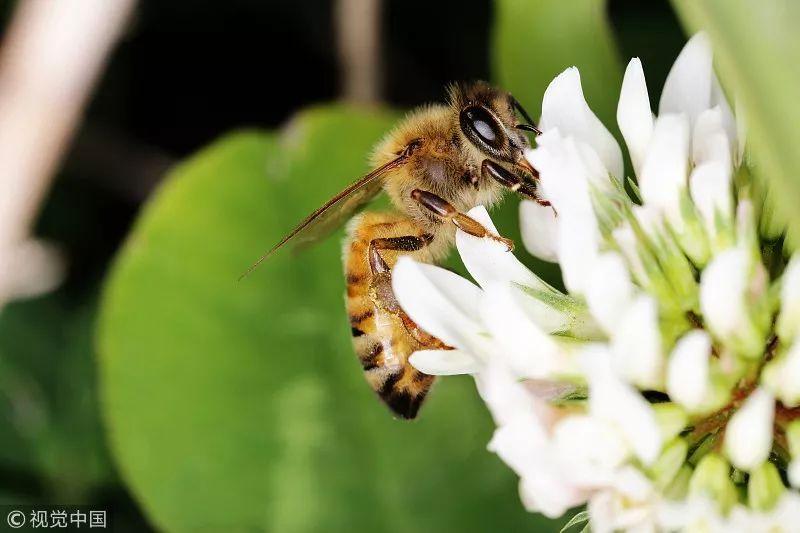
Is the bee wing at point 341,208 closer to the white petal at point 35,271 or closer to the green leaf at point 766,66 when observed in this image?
the green leaf at point 766,66

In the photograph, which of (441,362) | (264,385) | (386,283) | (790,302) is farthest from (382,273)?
(264,385)

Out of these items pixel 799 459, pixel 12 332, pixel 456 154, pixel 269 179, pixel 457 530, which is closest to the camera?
pixel 799 459

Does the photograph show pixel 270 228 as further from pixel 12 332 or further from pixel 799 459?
pixel 799 459

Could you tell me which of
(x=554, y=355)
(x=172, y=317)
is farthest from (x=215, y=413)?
(x=554, y=355)

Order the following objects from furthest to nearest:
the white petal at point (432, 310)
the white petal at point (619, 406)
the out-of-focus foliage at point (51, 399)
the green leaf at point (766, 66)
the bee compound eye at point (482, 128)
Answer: the out-of-focus foliage at point (51, 399) → the bee compound eye at point (482, 128) → the white petal at point (432, 310) → the white petal at point (619, 406) → the green leaf at point (766, 66)

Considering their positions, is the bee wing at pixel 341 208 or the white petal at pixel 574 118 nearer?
the white petal at pixel 574 118

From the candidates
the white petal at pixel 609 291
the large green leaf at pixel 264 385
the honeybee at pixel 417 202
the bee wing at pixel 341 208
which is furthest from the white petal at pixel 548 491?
the large green leaf at pixel 264 385

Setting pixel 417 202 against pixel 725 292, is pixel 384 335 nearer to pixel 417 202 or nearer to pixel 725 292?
pixel 417 202
